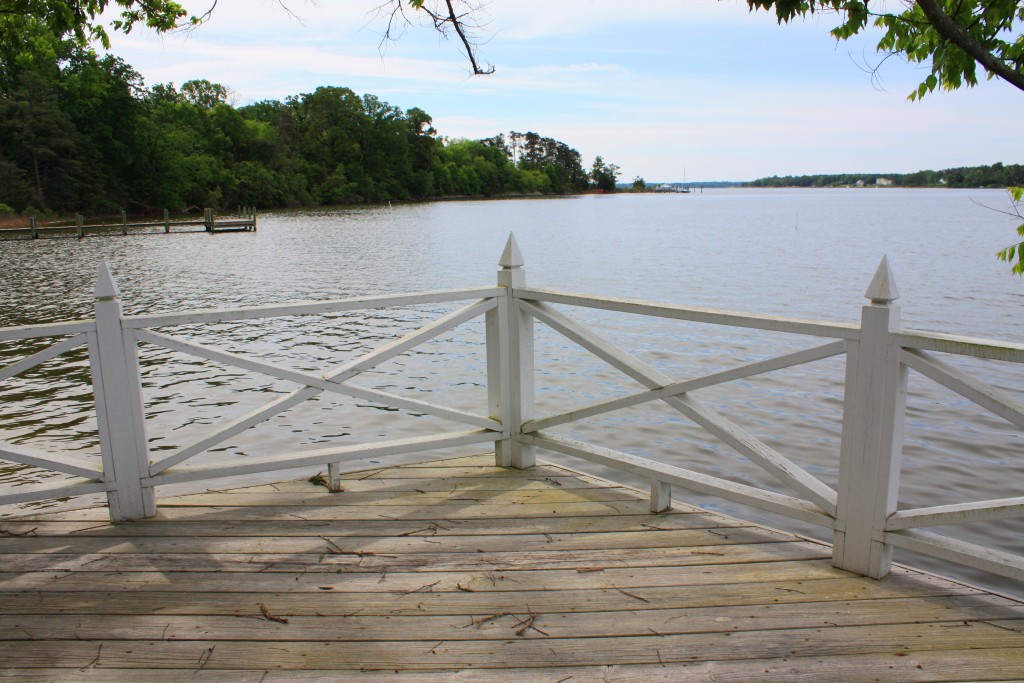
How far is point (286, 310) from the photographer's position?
428cm

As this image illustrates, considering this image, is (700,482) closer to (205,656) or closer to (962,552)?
(962,552)

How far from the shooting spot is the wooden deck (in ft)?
8.95

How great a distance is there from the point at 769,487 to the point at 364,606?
232 inches

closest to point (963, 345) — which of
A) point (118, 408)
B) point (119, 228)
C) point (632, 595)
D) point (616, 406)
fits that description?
point (632, 595)

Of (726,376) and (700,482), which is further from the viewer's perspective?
(700,482)

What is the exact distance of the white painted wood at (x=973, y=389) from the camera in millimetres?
2908

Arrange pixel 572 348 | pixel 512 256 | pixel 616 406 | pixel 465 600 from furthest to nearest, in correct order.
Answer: pixel 572 348 < pixel 512 256 < pixel 616 406 < pixel 465 600

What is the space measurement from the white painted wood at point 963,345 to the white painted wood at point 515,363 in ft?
6.95

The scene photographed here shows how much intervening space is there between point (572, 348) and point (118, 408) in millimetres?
12348

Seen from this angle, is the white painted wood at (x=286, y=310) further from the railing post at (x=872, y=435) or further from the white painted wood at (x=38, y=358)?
the railing post at (x=872, y=435)

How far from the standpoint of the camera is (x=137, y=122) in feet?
236

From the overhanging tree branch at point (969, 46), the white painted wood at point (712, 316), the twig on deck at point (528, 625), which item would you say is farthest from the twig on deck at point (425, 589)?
the overhanging tree branch at point (969, 46)

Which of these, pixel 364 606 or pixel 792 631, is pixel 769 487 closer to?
pixel 792 631

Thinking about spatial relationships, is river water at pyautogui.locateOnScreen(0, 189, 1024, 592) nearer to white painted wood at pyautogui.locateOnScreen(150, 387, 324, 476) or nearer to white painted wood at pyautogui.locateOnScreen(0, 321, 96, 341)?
white painted wood at pyautogui.locateOnScreen(150, 387, 324, 476)
